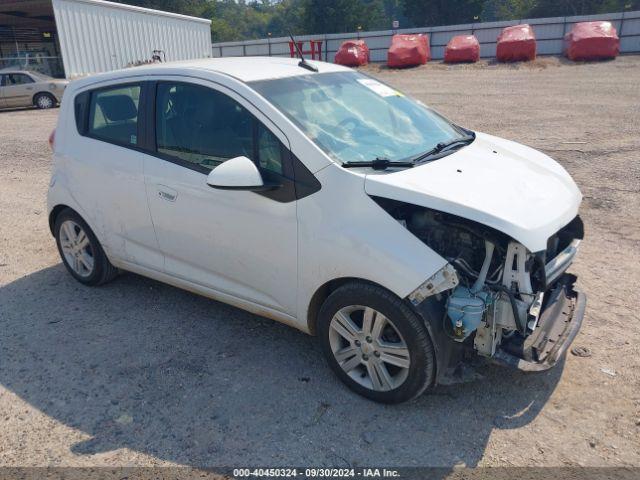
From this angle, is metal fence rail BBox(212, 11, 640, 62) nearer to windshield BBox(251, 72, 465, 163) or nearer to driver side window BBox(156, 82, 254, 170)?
windshield BBox(251, 72, 465, 163)

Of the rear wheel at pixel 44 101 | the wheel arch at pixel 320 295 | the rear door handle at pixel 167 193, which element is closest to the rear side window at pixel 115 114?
the rear door handle at pixel 167 193

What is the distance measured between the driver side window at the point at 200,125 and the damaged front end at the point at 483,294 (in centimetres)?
108

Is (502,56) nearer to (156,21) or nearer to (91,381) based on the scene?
(156,21)

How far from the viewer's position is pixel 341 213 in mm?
3004

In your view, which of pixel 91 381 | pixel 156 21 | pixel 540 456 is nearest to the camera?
pixel 540 456

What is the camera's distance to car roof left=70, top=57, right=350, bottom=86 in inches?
143

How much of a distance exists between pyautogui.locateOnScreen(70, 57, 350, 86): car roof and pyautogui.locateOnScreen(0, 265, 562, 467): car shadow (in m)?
1.79

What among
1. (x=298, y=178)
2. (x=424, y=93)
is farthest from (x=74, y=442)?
(x=424, y=93)

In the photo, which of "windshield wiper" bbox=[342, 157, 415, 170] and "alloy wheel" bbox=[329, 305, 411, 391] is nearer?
"alloy wheel" bbox=[329, 305, 411, 391]

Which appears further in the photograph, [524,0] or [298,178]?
[524,0]

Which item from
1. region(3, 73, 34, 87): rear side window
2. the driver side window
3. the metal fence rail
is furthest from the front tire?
the metal fence rail

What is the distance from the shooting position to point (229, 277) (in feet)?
11.9

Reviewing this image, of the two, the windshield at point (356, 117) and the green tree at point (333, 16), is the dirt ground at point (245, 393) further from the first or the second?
the green tree at point (333, 16)

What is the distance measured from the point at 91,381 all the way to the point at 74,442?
0.56 metres
